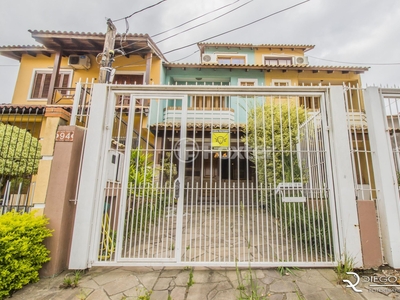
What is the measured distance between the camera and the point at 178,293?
8.18 ft

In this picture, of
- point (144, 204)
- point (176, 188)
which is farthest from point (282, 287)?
point (144, 204)

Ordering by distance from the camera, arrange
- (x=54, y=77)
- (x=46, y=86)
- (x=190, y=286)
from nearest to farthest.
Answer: (x=190, y=286) → (x=54, y=77) → (x=46, y=86)

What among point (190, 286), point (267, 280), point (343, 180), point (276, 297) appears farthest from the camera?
point (343, 180)

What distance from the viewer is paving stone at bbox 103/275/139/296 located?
254cm

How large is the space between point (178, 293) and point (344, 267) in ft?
7.93

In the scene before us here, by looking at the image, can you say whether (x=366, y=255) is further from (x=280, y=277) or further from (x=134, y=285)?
(x=134, y=285)

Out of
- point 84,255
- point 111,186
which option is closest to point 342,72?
point 111,186

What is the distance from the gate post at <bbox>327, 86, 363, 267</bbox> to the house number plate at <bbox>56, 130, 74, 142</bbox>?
14.2 feet

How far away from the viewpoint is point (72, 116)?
131 inches

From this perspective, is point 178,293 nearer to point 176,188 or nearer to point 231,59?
point 176,188

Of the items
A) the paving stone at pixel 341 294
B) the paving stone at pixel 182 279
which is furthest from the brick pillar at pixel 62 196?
the paving stone at pixel 341 294

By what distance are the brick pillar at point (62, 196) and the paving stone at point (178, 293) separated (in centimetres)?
183

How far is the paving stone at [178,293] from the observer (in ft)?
7.93
